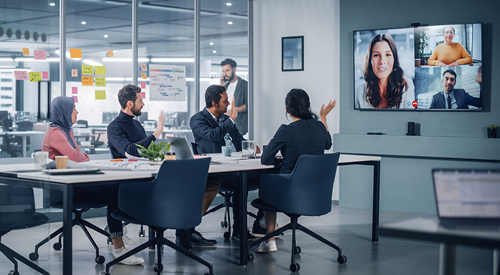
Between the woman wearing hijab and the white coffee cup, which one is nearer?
the white coffee cup

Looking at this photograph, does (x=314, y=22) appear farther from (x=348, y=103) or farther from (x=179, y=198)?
(x=179, y=198)

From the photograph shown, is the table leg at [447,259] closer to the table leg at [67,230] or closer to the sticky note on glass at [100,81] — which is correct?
the table leg at [67,230]

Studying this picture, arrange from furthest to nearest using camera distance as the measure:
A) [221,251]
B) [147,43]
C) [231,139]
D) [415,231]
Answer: [147,43] < [231,139] < [221,251] < [415,231]

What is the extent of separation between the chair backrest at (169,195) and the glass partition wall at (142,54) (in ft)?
2.71

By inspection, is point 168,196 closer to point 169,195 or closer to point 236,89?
point 169,195

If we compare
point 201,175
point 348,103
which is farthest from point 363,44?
A: point 201,175

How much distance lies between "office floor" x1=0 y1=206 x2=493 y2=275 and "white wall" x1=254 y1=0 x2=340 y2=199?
7.89 ft

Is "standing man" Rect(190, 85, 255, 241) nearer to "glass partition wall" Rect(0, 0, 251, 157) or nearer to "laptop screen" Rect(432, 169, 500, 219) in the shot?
"glass partition wall" Rect(0, 0, 251, 157)

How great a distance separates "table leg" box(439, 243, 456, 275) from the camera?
79.7 inches

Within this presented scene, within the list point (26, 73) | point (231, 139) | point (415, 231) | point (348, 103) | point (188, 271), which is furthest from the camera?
point (348, 103)

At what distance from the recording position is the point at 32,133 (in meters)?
3.89

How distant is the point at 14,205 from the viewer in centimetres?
363

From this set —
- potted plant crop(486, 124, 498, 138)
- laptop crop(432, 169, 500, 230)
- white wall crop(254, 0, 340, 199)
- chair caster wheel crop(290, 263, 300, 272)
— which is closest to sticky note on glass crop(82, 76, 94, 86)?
white wall crop(254, 0, 340, 199)

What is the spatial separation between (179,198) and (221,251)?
4.16ft
